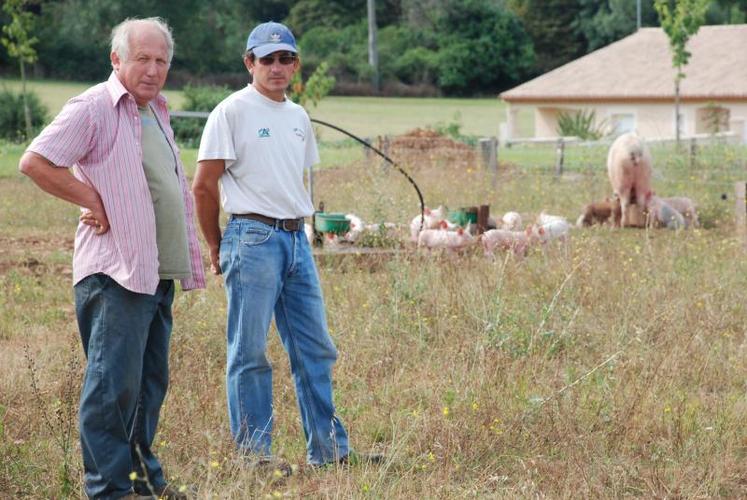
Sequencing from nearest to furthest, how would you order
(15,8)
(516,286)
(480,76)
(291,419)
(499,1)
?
(291,419)
(516,286)
(15,8)
(480,76)
(499,1)

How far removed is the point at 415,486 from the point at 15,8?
28.1 metres

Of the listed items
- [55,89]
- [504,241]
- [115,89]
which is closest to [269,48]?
[115,89]

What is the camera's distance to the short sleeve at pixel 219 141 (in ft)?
17.0

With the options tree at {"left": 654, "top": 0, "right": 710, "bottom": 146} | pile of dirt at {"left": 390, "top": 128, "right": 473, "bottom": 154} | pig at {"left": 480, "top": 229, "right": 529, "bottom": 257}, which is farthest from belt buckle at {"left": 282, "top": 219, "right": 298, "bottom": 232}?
tree at {"left": 654, "top": 0, "right": 710, "bottom": 146}

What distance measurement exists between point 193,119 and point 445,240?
24.5 metres

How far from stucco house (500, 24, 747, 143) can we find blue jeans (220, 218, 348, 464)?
3486 cm

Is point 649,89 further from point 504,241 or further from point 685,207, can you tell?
point 504,241

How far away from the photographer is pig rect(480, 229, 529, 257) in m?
10.5

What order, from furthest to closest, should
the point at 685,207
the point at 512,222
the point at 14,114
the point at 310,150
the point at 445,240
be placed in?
the point at 14,114 → the point at 685,207 → the point at 512,222 → the point at 445,240 → the point at 310,150

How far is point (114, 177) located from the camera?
459cm

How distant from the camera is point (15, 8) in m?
30.9

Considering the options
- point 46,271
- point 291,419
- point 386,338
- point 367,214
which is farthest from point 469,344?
point 367,214

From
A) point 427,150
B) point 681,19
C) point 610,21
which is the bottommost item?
point 427,150

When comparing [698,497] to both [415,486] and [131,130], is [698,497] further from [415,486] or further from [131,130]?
[131,130]
